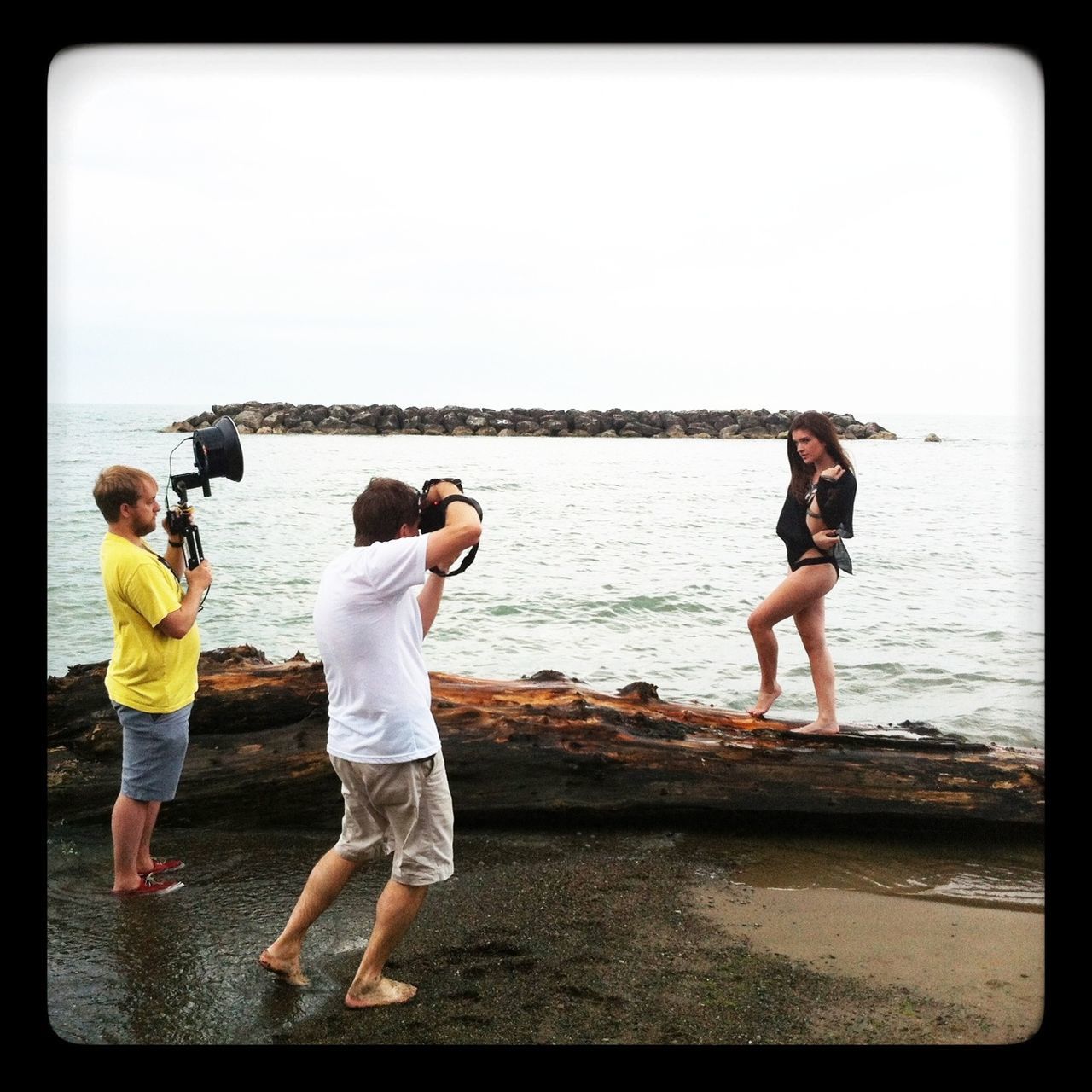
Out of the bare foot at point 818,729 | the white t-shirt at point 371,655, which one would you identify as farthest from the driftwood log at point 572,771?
the white t-shirt at point 371,655

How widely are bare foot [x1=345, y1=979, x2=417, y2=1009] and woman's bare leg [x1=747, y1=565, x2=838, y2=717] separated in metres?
2.32

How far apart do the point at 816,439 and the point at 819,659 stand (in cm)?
110

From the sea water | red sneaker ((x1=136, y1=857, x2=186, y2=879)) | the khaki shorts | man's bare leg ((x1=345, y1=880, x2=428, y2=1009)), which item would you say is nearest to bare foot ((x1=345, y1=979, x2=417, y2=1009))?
man's bare leg ((x1=345, y1=880, x2=428, y2=1009))

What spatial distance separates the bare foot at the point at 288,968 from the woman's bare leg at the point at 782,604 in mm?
2482

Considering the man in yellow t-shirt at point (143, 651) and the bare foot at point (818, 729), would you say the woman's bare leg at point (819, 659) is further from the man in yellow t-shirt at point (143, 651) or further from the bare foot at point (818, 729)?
the man in yellow t-shirt at point (143, 651)

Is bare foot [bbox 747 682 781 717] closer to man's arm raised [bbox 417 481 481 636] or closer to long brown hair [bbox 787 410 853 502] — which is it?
long brown hair [bbox 787 410 853 502]

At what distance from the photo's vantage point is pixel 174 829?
4570 millimetres

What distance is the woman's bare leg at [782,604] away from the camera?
5.00m

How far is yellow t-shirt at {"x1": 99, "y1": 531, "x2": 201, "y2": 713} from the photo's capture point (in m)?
3.72

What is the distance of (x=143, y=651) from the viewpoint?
381 centimetres

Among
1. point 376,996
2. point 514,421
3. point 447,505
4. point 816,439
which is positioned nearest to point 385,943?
point 376,996

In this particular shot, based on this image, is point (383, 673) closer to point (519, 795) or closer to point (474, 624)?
point (519, 795)

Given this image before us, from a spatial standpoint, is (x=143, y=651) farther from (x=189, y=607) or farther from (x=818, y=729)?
(x=818, y=729)
